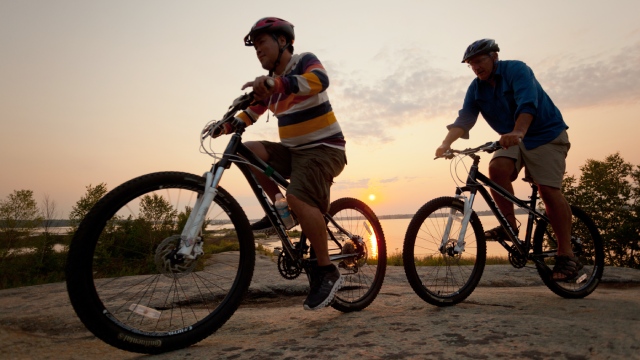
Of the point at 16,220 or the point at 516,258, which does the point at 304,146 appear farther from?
the point at 16,220

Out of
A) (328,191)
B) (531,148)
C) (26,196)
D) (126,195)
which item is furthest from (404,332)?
(26,196)

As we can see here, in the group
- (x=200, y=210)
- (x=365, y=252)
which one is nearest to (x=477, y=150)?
(x=365, y=252)

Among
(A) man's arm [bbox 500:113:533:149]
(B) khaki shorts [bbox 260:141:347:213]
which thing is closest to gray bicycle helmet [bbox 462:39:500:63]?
(A) man's arm [bbox 500:113:533:149]

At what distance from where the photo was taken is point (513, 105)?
13.9 feet

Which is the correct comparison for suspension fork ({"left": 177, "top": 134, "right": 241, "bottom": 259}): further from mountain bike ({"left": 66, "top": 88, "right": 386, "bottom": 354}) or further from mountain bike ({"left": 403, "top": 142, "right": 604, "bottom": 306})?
mountain bike ({"left": 403, "top": 142, "right": 604, "bottom": 306})

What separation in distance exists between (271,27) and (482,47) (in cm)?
236

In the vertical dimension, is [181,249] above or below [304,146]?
below

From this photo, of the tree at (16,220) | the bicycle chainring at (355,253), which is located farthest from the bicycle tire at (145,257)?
the tree at (16,220)

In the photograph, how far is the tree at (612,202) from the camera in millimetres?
32844

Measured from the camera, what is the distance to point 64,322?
11.4 ft

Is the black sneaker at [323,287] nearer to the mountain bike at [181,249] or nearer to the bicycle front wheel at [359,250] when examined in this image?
the mountain bike at [181,249]

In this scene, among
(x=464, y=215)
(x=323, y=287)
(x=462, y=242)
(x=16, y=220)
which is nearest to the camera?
(x=323, y=287)

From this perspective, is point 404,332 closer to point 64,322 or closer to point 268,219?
point 268,219

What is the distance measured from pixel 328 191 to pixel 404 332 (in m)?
1.24
